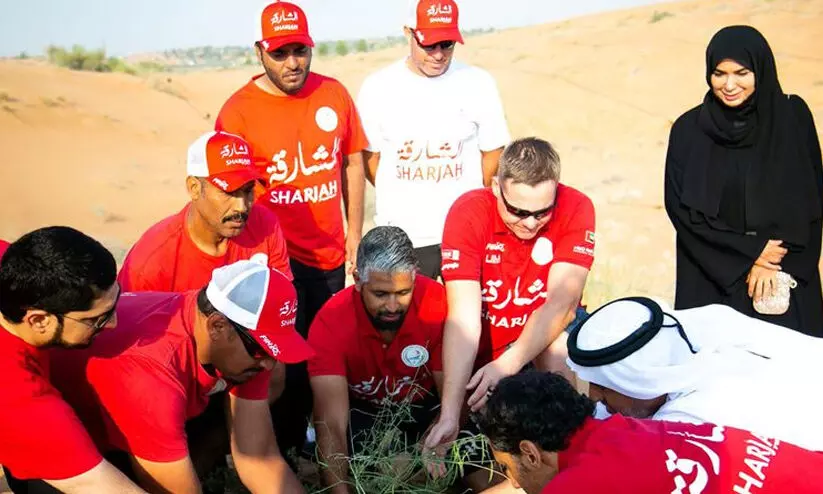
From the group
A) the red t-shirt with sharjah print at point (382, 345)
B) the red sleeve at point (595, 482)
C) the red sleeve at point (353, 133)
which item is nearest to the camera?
the red sleeve at point (595, 482)

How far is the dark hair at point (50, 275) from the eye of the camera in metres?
2.92

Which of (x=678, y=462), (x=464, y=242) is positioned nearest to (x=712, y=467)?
(x=678, y=462)

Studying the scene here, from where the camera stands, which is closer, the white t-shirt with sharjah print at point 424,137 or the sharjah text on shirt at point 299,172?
the sharjah text on shirt at point 299,172

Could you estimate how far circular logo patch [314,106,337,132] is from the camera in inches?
198

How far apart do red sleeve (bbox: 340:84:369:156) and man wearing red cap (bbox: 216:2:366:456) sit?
0.01 metres

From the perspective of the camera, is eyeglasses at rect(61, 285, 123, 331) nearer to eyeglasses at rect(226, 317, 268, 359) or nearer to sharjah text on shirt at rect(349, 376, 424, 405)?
eyeglasses at rect(226, 317, 268, 359)

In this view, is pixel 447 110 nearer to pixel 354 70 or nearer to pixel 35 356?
pixel 35 356

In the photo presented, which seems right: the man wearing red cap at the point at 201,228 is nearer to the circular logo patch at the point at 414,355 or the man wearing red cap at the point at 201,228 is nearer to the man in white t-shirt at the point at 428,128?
the circular logo patch at the point at 414,355

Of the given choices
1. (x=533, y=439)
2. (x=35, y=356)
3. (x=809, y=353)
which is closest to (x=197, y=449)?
(x=35, y=356)

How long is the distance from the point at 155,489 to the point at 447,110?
9.20 feet

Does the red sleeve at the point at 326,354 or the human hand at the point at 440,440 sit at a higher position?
the red sleeve at the point at 326,354

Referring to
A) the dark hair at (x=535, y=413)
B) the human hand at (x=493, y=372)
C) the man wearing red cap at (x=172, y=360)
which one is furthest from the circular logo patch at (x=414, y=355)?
the dark hair at (x=535, y=413)

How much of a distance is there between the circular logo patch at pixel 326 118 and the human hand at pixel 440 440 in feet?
5.81

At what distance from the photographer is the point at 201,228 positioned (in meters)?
4.18
